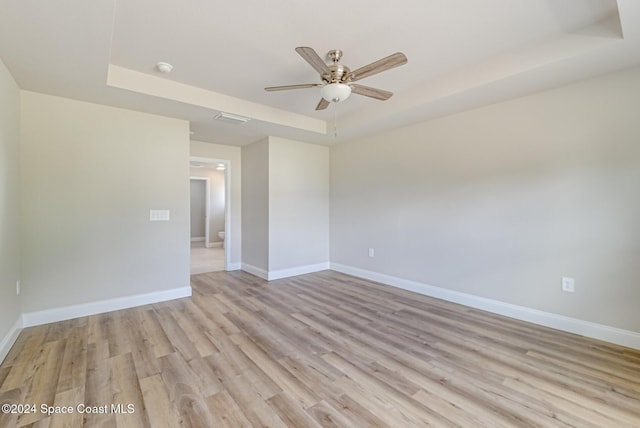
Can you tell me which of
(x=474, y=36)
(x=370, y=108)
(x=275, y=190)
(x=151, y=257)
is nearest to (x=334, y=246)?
(x=275, y=190)

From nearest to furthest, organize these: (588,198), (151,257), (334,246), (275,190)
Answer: (588,198) → (151,257) → (275,190) → (334,246)

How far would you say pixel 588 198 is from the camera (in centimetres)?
264

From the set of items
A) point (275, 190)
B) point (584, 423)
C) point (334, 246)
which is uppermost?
point (275, 190)

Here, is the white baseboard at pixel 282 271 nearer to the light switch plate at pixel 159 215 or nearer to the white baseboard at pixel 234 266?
the white baseboard at pixel 234 266

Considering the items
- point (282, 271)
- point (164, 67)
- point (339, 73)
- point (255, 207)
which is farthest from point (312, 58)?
point (282, 271)

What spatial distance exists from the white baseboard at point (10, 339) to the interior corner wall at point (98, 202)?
0.21 metres

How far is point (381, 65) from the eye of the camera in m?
2.17

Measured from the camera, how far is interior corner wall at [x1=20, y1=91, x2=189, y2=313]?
2918mm

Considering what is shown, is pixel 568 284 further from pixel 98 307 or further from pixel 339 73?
pixel 98 307

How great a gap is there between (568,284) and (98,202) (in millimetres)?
5053

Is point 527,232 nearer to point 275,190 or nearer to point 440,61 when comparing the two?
point 440,61

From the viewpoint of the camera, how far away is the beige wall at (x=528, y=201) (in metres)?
2.49

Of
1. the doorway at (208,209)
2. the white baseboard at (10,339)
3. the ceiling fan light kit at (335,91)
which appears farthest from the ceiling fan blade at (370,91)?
the doorway at (208,209)

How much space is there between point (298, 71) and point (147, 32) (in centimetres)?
130
